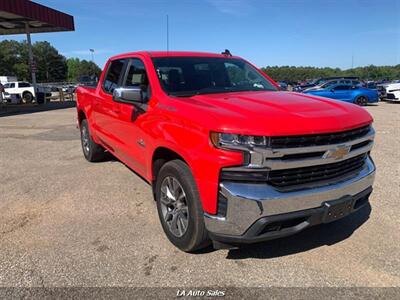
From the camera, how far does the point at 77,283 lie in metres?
2.97

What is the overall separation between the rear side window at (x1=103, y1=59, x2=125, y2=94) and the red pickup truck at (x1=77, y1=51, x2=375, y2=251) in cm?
112

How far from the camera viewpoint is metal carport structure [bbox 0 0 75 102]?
2007cm

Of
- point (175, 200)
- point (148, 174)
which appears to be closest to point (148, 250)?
point (175, 200)

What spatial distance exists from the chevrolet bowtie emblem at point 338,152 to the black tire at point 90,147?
184 inches

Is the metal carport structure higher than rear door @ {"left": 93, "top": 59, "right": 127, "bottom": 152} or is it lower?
higher

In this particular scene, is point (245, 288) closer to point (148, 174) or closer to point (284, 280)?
point (284, 280)

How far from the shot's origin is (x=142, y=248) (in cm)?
354

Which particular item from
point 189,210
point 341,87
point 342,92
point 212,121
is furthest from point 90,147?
point 341,87

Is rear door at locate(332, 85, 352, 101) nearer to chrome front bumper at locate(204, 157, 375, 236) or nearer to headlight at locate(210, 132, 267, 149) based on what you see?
chrome front bumper at locate(204, 157, 375, 236)

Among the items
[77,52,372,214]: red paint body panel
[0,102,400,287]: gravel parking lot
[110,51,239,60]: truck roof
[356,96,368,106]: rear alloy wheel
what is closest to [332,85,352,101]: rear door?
[356,96,368,106]: rear alloy wheel

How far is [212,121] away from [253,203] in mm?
703

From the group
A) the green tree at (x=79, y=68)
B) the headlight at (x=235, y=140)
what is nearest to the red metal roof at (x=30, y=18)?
the headlight at (x=235, y=140)

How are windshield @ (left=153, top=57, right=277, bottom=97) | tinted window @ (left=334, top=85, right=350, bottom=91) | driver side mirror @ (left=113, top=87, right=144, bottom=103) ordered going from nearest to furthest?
driver side mirror @ (left=113, top=87, right=144, bottom=103), windshield @ (left=153, top=57, right=277, bottom=97), tinted window @ (left=334, top=85, right=350, bottom=91)

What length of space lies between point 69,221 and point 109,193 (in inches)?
38.7
